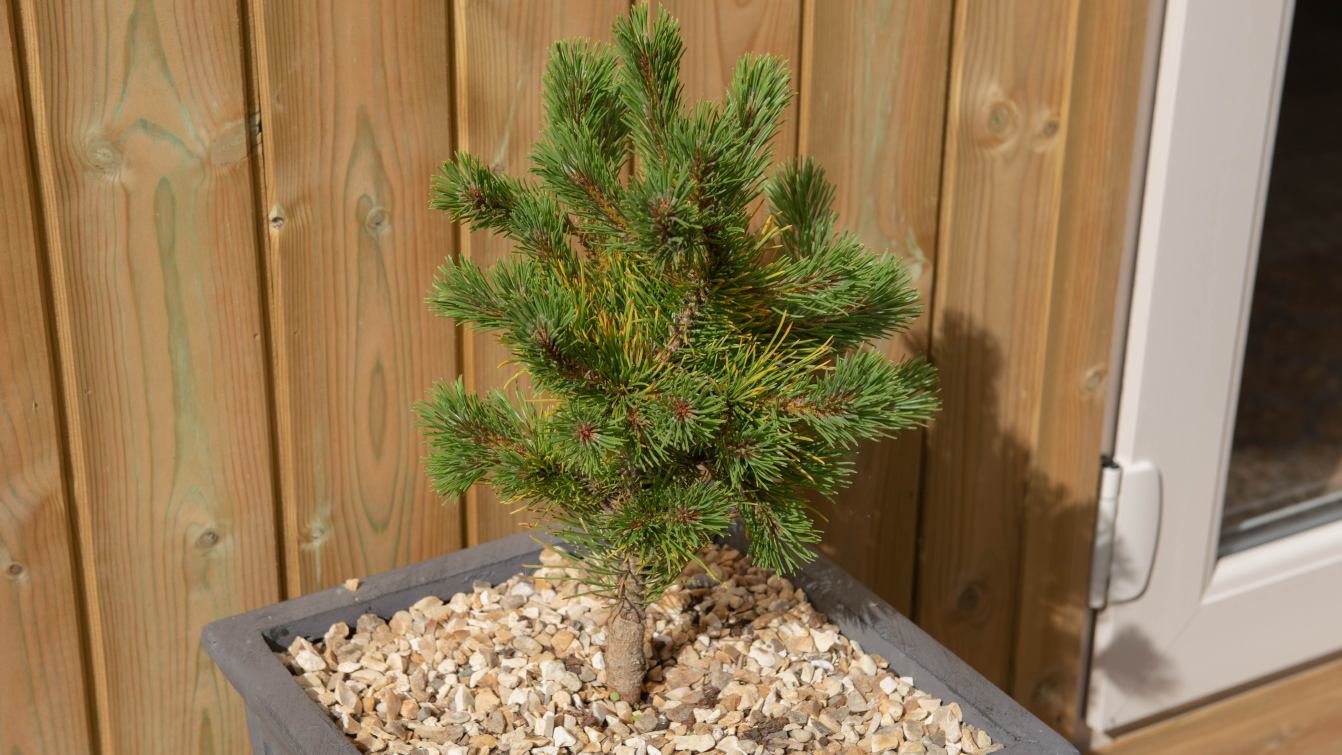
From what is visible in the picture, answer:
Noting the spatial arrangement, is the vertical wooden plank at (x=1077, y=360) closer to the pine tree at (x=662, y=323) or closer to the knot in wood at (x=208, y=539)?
the pine tree at (x=662, y=323)

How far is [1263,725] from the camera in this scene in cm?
171

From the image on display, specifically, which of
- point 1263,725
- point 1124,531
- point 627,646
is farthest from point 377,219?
point 1263,725

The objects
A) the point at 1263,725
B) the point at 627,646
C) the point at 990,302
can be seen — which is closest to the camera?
the point at 627,646

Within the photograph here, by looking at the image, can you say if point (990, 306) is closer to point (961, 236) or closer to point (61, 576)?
point (961, 236)

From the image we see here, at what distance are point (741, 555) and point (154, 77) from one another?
0.69 metres

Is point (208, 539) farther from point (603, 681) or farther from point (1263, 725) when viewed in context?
point (1263, 725)

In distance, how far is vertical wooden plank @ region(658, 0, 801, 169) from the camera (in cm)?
109

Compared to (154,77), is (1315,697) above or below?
below

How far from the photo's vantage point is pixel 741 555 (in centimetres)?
111

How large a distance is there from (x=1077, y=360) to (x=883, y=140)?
397mm

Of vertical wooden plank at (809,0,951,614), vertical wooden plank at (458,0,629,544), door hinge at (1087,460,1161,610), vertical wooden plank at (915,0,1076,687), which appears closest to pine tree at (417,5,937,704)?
vertical wooden plank at (458,0,629,544)

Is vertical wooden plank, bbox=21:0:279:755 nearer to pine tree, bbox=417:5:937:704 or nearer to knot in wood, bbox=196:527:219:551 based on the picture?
knot in wood, bbox=196:527:219:551

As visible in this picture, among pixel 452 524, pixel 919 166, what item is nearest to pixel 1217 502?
pixel 919 166

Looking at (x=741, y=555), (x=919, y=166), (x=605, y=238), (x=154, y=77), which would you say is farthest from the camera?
(x=919, y=166)
